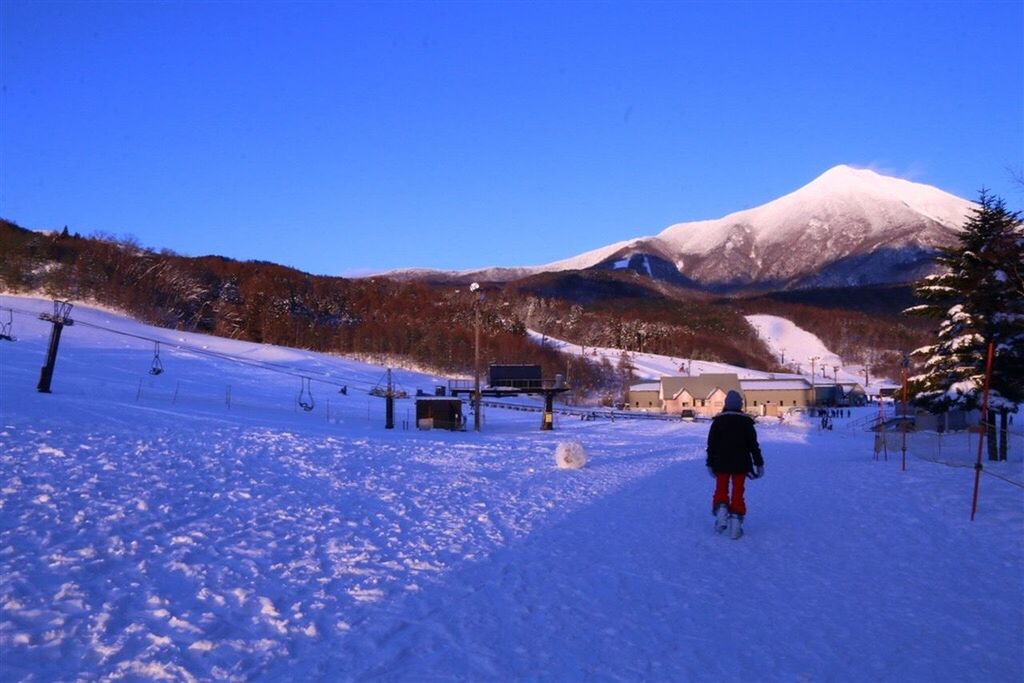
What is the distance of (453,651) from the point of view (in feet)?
17.5

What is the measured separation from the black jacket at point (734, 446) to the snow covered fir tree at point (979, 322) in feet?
52.3

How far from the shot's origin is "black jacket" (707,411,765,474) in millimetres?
9289

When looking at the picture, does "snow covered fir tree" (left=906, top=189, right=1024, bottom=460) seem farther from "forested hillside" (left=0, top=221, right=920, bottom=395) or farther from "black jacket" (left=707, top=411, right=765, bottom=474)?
"forested hillside" (left=0, top=221, right=920, bottom=395)

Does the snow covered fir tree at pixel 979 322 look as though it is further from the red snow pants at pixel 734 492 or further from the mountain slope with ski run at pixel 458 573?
the red snow pants at pixel 734 492

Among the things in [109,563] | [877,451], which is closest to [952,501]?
[109,563]

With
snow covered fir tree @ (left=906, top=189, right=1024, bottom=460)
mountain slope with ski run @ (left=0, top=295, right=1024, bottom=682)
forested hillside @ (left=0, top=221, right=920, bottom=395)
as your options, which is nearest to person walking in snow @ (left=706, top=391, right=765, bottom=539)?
mountain slope with ski run @ (left=0, top=295, right=1024, bottom=682)

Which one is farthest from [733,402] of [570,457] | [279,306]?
[279,306]

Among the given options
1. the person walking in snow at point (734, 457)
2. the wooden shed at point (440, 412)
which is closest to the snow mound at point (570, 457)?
the person walking in snow at point (734, 457)

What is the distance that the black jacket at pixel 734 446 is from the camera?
9.29 m

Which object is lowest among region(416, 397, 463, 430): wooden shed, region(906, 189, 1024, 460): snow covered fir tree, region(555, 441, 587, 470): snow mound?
region(416, 397, 463, 430): wooden shed

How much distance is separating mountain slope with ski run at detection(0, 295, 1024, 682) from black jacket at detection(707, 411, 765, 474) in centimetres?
96

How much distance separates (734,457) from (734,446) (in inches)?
5.6

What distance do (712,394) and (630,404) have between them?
38.8 ft

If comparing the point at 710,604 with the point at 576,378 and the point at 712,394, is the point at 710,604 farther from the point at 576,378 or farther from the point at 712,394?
the point at 576,378
